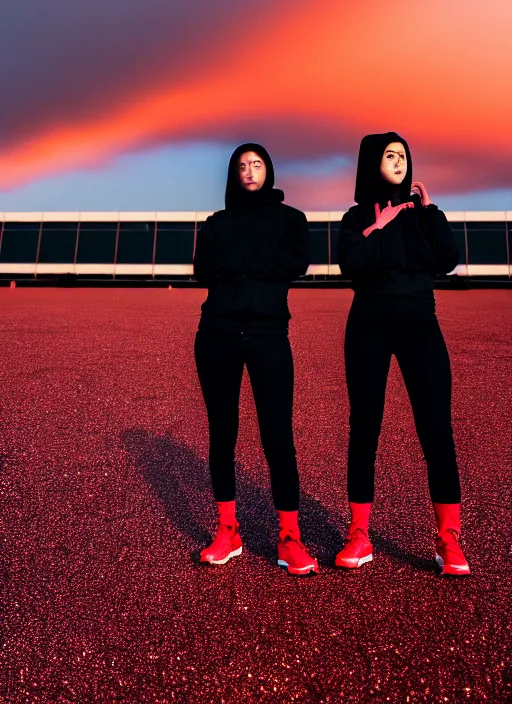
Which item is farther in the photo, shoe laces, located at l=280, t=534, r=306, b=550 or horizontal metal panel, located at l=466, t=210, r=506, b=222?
horizontal metal panel, located at l=466, t=210, r=506, b=222

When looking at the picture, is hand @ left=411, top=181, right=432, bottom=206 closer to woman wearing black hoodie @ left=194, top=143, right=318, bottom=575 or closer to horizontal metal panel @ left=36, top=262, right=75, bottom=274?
woman wearing black hoodie @ left=194, top=143, right=318, bottom=575

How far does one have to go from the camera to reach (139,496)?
4.18 metres

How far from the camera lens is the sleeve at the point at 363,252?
2910 mm

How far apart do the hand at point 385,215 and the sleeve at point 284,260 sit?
0.29m

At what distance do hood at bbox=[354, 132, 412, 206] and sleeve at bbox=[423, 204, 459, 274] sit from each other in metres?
0.18

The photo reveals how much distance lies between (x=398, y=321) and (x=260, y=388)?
699 mm

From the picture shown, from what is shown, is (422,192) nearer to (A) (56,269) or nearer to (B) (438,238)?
(B) (438,238)

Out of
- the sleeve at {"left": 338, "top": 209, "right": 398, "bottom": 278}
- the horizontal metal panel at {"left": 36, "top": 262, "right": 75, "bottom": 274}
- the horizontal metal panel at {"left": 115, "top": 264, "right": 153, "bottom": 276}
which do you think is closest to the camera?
the sleeve at {"left": 338, "top": 209, "right": 398, "bottom": 278}

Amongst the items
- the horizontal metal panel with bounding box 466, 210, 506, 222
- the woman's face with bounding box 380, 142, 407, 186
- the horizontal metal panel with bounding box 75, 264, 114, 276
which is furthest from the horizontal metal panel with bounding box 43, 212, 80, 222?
the woman's face with bounding box 380, 142, 407, 186

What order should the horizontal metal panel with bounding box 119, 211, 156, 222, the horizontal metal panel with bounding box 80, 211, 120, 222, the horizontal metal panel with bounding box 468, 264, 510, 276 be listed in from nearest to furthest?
the horizontal metal panel with bounding box 468, 264, 510, 276 < the horizontal metal panel with bounding box 119, 211, 156, 222 < the horizontal metal panel with bounding box 80, 211, 120, 222

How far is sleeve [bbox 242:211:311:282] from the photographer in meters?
2.98

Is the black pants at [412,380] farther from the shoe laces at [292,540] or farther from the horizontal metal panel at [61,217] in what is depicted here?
the horizontal metal panel at [61,217]

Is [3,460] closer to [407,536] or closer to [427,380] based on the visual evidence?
[407,536]

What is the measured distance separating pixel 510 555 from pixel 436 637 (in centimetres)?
94
